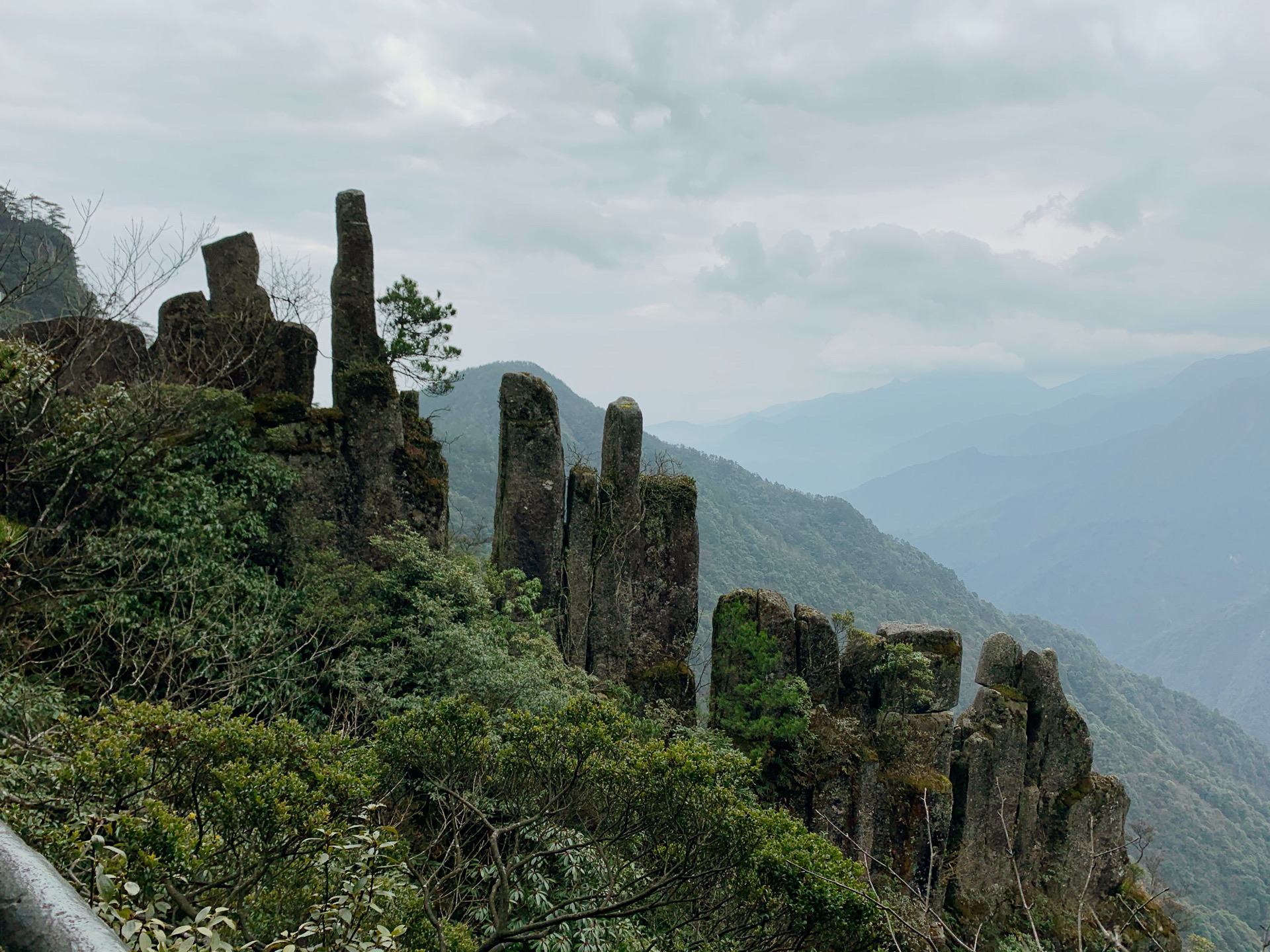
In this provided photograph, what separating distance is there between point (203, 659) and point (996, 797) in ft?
56.1

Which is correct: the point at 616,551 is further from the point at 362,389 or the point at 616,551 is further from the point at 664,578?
the point at 362,389

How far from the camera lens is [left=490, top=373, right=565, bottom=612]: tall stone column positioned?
17969 millimetres

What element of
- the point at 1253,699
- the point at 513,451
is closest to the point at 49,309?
the point at 513,451

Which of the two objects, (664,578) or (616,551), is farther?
(664,578)

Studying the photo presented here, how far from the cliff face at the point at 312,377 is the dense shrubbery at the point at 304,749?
115cm

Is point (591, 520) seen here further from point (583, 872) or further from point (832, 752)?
point (583, 872)

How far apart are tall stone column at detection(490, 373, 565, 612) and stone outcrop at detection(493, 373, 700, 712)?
0.8 inches

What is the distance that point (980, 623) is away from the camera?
92000 millimetres

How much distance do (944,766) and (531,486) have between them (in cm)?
1141

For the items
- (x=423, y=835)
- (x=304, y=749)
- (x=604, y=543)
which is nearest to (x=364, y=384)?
(x=604, y=543)

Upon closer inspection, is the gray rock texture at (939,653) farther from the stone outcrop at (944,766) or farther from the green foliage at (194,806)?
the green foliage at (194,806)

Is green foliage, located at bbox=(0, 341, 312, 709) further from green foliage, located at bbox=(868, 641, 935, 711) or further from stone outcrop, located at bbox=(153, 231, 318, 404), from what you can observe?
green foliage, located at bbox=(868, 641, 935, 711)

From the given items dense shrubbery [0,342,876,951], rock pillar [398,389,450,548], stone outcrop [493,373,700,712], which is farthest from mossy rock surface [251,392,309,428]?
stone outcrop [493,373,700,712]

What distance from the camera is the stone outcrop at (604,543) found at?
18000 millimetres
